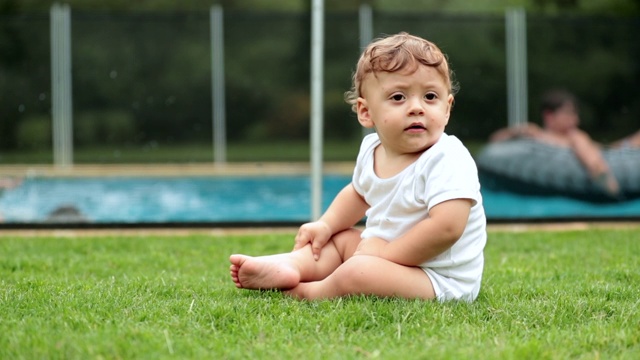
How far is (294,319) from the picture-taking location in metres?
2.63

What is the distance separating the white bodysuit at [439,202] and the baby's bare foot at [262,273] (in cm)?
30

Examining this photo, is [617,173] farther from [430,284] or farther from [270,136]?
[430,284]

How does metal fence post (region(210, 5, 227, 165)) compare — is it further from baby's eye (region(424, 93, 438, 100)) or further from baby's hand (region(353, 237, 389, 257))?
baby's eye (region(424, 93, 438, 100))

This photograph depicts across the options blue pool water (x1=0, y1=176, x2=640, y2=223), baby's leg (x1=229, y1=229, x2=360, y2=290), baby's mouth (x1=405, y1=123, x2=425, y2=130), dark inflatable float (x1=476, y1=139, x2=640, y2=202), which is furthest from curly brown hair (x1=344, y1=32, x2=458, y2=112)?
dark inflatable float (x1=476, y1=139, x2=640, y2=202)

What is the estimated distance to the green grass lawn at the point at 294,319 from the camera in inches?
89.7

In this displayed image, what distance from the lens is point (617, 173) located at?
7480 millimetres

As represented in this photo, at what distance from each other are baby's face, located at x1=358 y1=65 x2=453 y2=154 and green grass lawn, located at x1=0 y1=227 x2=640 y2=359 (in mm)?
524

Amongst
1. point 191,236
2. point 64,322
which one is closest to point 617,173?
point 191,236

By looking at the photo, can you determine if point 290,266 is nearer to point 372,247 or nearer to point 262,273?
point 262,273

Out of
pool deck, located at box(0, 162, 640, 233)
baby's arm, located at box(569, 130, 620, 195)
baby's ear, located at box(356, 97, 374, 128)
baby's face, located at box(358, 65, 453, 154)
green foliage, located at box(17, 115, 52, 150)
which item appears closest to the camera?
baby's face, located at box(358, 65, 453, 154)

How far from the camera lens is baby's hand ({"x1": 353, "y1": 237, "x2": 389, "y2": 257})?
300cm

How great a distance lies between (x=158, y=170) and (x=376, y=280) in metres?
4.75

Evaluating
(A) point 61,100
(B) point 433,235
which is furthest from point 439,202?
(A) point 61,100

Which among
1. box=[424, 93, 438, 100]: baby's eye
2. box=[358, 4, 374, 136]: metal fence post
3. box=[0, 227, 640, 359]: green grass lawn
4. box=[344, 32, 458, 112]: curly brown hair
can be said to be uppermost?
box=[358, 4, 374, 136]: metal fence post
